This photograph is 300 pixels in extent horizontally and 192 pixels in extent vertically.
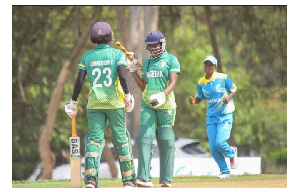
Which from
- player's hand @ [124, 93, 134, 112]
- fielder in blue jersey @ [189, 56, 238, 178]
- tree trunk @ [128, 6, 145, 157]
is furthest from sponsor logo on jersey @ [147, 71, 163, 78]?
tree trunk @ [128, 6, 145, 157]

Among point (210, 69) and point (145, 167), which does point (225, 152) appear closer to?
point (210, 69)

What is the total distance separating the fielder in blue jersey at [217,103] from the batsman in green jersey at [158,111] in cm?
257

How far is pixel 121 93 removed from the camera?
11.7 m

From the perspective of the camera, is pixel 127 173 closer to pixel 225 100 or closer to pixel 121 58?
pixel 121 58

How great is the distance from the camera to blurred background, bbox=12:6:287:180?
27997mm

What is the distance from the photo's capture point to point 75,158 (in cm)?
1170

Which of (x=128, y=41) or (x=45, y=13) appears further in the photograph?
(x=45, y=13)

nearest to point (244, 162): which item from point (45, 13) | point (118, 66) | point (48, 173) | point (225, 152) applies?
point (225, 152)

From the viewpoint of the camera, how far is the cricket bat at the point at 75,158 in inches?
456

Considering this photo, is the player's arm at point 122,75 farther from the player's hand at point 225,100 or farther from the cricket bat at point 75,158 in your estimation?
the player's hand at point 225,100

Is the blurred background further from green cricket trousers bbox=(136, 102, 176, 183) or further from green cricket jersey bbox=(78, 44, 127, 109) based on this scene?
green cricket jersey bbox=(78, 44, 127, 109)

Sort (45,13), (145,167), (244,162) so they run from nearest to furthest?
(145,167), (244,162), (45,13)

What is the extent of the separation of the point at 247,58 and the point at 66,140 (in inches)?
277

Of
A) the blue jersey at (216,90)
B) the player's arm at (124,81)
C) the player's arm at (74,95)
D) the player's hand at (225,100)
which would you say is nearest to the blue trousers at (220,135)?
the blue jersey at (216,90)
